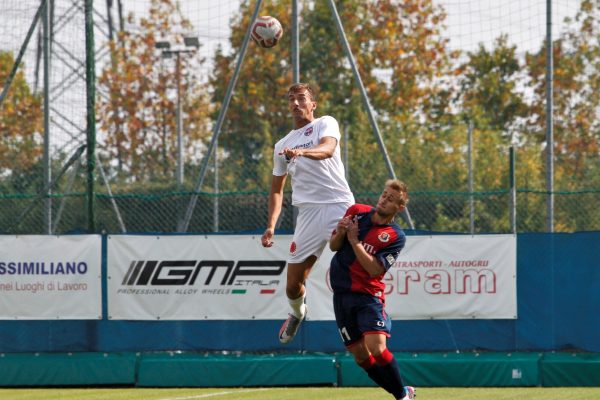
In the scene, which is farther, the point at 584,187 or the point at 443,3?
the point at 584,187

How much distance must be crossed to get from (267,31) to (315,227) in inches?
131

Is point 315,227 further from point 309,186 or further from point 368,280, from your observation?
point 368,280

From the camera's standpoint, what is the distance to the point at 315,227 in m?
8.49

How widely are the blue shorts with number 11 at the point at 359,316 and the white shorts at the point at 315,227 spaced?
61 cm

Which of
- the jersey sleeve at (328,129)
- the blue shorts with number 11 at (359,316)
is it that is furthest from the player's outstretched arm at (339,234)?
the jersey sleeve at (328,129)

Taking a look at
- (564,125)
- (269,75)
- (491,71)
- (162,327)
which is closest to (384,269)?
(162,327)

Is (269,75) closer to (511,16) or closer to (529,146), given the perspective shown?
(529,146)

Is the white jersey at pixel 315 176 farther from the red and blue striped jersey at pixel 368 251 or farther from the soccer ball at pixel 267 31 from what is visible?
the soccer ball at pixel 267 31

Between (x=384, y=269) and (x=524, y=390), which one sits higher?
(x=384, y=269)

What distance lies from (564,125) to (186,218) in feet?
43.8

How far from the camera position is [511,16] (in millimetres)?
16156

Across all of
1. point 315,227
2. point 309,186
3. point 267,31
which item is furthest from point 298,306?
point 267,31

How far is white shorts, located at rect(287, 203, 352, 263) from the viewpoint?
333 inches

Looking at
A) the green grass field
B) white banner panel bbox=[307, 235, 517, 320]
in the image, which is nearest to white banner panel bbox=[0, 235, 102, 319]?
the green grass field
